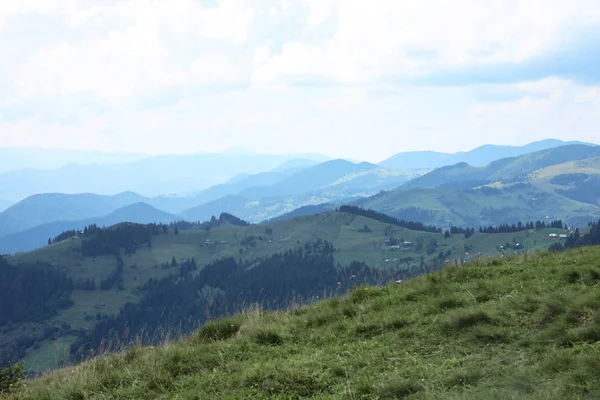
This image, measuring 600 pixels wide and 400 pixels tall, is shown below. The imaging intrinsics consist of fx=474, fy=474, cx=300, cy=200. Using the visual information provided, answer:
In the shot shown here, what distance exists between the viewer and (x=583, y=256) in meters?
14.4

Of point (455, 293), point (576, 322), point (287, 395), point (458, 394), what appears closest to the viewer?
point (458, 394)

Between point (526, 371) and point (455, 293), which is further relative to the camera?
point (455, 293)

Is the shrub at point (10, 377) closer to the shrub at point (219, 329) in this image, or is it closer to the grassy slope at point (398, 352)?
the grassy slope at point (398, 352)

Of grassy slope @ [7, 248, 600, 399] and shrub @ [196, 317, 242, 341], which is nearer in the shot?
grassy slope @ [7, 248, 600, 399]


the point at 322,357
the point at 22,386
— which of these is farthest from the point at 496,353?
the point at 22,386

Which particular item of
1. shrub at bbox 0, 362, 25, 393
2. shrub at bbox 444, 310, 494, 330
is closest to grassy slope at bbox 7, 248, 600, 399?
shrub at bbox 444, 310, 494, 330

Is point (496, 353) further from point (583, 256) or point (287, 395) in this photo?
point (583, 256)

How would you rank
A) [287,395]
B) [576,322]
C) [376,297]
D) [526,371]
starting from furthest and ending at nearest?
[376,297] → [576,322] → [287,395] → [526,371]

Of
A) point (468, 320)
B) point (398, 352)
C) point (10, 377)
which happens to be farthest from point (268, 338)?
point (10, 377)

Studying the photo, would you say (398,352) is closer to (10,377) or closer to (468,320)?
(468,320)

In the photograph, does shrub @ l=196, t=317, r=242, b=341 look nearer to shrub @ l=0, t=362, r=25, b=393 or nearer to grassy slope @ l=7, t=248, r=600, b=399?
grassy slope @ l=7, t=248, r=600, b=399

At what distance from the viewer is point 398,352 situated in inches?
357

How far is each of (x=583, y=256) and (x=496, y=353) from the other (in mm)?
8000

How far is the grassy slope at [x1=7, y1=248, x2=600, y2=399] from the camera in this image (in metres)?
7.22
